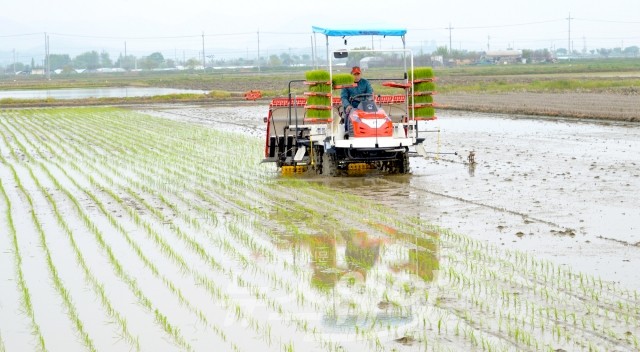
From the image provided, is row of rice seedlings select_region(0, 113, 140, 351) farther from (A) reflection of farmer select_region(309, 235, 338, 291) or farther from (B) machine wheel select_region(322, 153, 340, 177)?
(B) machine wheel select_region(322, 153, 340, 177)

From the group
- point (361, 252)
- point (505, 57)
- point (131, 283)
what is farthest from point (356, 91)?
point (505, 57)

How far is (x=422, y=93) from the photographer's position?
50.0 feet

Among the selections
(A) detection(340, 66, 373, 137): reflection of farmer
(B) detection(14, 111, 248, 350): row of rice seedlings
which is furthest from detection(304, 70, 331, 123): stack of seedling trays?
(B) detection(14, 111, 248, 350): row of rice seedlings

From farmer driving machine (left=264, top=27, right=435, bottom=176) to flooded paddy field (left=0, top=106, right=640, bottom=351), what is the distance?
38 cm

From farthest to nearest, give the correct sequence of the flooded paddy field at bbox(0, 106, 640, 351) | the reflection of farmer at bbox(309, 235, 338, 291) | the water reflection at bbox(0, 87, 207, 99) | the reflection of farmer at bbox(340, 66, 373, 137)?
the water reflection at bbox(0, 87, 207, 99)
the reflection of farmer at bbox(340, 66, 373, 137)
the reflection of farmer at bbox(309, 235, 338, 291)
the flooded paddy field at bbox(0, 106, 640, 351)

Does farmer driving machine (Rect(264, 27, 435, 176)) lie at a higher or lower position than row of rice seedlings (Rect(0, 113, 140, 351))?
higher

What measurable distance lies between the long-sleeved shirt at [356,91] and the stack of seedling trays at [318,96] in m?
0.28

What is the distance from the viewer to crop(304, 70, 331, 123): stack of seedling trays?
14422 mm

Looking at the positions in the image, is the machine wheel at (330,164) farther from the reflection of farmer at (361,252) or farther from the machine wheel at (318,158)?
the reflection of farmer at (361,252)

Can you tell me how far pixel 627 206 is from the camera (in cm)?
1143

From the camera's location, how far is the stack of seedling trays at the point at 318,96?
1442cm

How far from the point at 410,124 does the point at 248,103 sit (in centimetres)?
2717

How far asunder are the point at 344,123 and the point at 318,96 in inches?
22.2

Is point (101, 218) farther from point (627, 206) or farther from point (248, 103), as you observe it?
point (248, 103)
